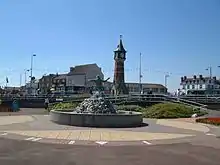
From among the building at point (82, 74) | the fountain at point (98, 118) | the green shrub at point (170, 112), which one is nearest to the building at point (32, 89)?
the building at point (82, 74)

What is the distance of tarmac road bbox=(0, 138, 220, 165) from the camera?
38.2 feet

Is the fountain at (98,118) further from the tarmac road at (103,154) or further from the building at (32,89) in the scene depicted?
the building at (32,89)

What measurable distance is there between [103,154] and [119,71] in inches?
2866

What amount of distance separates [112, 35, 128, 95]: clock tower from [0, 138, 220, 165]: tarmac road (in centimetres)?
6865

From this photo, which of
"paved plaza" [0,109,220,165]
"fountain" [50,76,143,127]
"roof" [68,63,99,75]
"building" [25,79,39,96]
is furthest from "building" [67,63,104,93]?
"paved plaza" [0,109,220,165]

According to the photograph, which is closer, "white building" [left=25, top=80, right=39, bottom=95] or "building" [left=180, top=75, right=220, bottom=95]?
"white building" [left=25, top=80, right=39, bottom=95]

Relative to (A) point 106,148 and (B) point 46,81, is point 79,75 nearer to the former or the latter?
(B) point 46,81

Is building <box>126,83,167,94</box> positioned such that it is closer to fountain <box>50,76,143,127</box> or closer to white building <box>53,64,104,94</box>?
white building <box>53,64,104,94</box>

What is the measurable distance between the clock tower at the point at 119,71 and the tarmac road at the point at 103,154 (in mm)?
68648

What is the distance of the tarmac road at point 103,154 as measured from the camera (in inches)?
459

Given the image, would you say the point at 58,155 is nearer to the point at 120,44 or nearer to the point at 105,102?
the point at 105,102

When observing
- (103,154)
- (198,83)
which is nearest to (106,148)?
(103,154)

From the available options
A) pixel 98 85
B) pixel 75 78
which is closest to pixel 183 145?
pixel 98 85

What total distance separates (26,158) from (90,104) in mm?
15351
